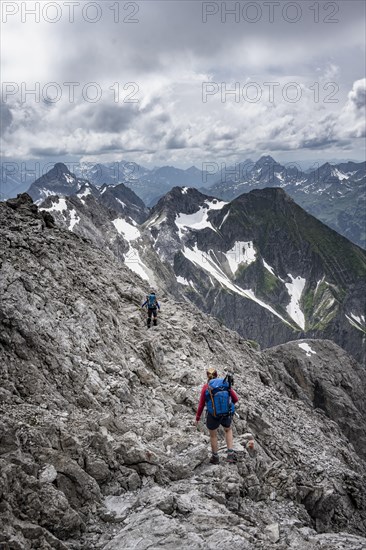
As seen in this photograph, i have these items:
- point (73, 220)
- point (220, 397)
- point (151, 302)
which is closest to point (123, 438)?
point (220, 397)

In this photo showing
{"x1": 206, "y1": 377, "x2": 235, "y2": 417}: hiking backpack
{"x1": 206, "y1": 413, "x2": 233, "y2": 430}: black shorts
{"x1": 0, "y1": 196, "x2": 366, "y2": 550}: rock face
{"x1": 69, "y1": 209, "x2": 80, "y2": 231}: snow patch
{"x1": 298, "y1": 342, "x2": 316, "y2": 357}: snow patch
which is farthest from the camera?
{"x1": 69, "y1": 209, "x2": 80, "y2": 231}: snow patch

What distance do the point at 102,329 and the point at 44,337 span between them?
4910 mm

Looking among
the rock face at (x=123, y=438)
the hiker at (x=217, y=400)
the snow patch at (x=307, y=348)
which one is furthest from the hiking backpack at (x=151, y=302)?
the snow patch at (x=307, y=348)

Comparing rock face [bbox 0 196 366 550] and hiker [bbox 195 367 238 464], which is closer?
rock face [bbox 0 196 366 550]

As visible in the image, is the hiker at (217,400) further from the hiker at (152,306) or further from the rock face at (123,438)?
the hiker at (152,306)

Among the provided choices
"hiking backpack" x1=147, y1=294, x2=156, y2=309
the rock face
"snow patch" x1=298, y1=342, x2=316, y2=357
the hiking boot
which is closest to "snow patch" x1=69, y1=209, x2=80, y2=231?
"snow patch" x1=298, y1=342, x2=316, y2=357

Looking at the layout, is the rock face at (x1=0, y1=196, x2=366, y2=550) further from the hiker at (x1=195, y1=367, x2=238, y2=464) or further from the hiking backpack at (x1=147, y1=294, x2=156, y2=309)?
the hiker at (x1=195, y1=367, x2=238, y2=464)

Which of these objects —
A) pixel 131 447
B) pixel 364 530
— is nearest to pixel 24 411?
pixel 131 447

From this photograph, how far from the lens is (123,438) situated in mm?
16016

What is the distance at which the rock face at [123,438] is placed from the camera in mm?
12156

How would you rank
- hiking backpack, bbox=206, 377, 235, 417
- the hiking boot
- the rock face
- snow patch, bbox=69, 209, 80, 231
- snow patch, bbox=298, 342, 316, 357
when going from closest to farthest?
1. the rock face
2. hiking backpack, bbox=206, 377, 235, 417
3. the hiking boot
4. snow patch, bbox=298, 342, 316, 357
5. snow patch, bbox=69, 209, 80, 231

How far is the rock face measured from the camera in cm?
1216

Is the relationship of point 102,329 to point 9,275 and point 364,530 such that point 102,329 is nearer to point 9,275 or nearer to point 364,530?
point 9,275

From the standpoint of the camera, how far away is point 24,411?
1496cm
